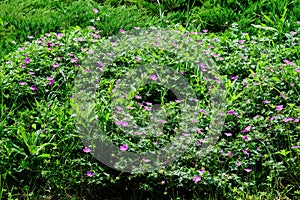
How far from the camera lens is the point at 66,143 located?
333 cm

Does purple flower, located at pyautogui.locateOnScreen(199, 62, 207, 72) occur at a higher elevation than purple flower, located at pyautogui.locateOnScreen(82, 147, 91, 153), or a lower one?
higher

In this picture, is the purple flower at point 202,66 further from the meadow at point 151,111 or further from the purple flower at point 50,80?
the purple flower at point 50,80

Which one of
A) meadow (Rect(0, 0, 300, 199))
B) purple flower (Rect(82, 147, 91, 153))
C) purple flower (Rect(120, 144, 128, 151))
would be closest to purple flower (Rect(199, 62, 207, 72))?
meadow (Rect(0, 0, 300, 199))

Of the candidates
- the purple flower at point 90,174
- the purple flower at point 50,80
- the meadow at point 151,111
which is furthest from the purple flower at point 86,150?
the purple flower at point 50,80

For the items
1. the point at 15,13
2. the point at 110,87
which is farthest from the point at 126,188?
the point at 15,13

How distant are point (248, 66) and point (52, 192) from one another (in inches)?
68.5

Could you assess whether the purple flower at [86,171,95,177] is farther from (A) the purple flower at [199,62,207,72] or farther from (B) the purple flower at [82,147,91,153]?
(A) the purple flower at [199,62,207,72]

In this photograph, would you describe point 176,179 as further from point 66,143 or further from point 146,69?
point 146,69

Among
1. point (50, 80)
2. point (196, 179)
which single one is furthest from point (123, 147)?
point (50, 80)

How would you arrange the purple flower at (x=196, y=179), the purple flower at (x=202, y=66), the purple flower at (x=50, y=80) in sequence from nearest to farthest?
the purple flower at (x=196, y=179) < the purple flower at (x=50, y=80) < the purple flower at (x=202, y=66)

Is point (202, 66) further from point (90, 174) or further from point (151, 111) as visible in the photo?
point (90, 174)

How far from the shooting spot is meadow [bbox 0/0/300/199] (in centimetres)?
312

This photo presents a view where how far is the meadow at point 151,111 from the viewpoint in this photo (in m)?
3.12

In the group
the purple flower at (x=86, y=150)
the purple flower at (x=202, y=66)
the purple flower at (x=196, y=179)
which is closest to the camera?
the purple flower at (x=196, y=179)
